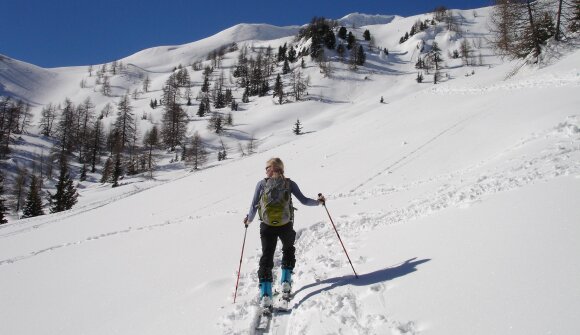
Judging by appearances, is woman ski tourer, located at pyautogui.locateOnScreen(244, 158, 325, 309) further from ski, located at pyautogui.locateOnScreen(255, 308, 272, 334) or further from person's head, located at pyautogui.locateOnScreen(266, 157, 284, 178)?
ski, located at pyautogui.locateOnScreen(255, 308, 272, 334)

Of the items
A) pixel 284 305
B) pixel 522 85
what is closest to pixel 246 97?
pixel 522 85

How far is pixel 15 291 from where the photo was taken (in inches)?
305

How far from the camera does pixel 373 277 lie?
516 centimetres

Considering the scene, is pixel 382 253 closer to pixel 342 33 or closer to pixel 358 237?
pixel 358 237

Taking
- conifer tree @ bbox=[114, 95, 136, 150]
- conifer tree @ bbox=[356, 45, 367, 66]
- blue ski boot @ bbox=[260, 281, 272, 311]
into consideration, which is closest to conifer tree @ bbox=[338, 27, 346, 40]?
conifer tree @ bbox=[356, 45, 367, 66]

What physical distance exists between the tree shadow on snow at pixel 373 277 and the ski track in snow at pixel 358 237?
4 cm

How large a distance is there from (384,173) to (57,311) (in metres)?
12.9

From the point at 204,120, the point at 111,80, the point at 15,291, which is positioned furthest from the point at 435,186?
the point at 111,80

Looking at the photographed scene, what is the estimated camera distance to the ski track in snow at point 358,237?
4340 mm

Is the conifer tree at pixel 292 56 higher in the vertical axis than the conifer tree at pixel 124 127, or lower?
higher

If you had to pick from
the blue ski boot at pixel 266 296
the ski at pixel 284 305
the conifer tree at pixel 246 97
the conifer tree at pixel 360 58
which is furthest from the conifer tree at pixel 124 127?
the conifer tree at pixel 360 58

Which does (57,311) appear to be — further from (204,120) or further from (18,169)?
(204,120)

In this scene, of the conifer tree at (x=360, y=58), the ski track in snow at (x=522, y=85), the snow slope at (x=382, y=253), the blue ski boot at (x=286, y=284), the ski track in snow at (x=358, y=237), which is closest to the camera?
the snow slope at (x=382, y=253)

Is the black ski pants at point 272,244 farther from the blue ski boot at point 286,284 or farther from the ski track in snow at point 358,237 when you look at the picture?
the ski track in snow at point 358,237
